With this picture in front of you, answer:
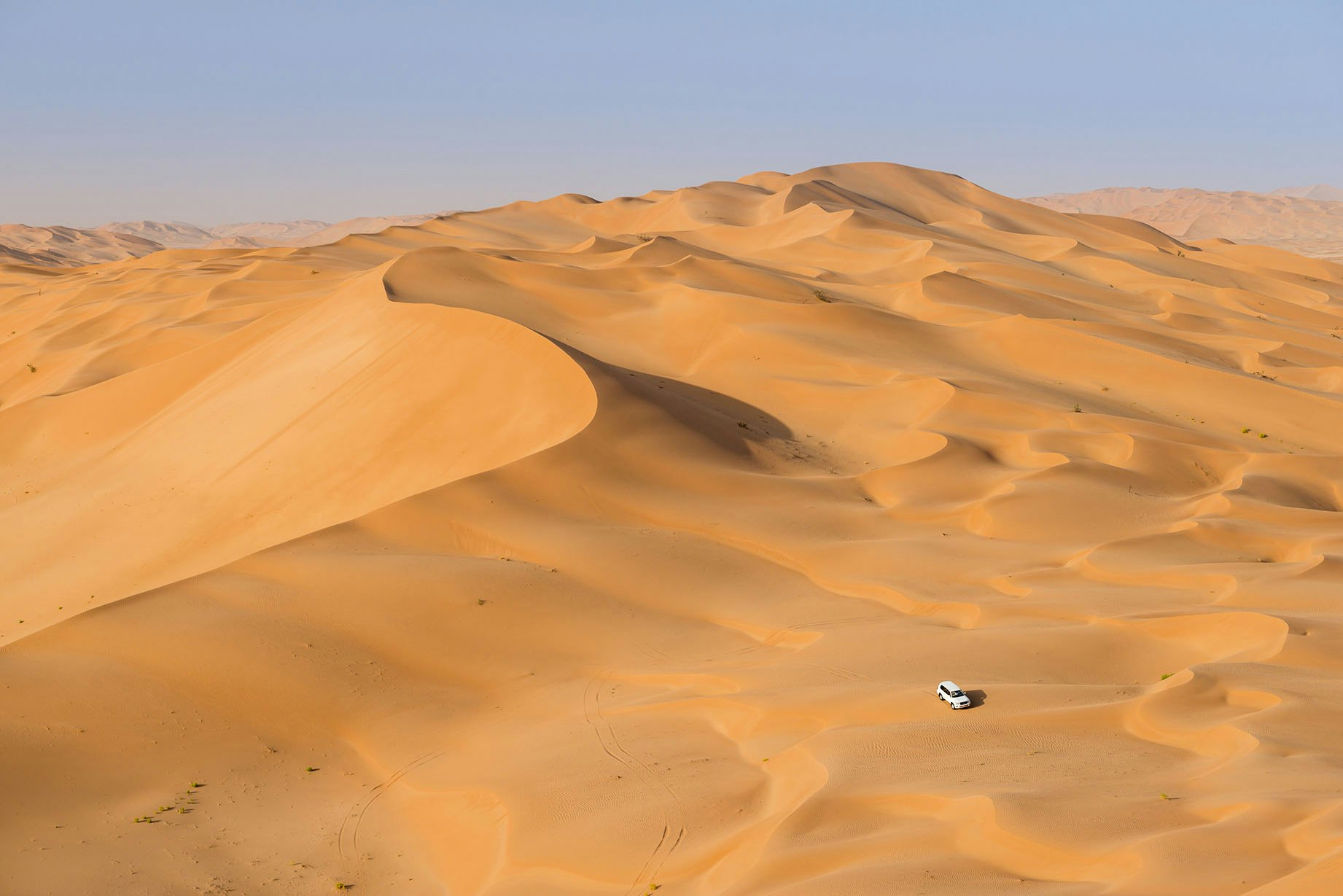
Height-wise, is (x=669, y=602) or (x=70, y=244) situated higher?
(x=669, y=602)

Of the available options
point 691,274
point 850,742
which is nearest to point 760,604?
point 850,742

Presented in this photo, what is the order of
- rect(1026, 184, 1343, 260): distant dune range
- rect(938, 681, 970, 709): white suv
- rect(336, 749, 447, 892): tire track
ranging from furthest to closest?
rect(1026, 184, 1343, 260): distant dune range < rect(938, 681, 970, 709): white suv < rect(336, 749, 447, 892): tire track

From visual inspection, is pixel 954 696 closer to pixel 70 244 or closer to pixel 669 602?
pixel 669 602

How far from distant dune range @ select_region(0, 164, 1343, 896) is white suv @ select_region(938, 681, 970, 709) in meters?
0.20

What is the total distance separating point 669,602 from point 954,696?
4728mm

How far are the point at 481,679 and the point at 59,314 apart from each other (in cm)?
3455

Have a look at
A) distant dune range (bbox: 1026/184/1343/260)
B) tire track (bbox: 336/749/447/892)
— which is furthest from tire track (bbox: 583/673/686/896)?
distant dune range (bbox: 1026/184/1343/260)

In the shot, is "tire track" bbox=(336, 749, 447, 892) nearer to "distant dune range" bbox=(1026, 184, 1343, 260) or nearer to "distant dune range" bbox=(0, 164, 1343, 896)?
"distant dune range" bbox=(0, 164, 1343, 896)

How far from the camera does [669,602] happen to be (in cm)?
1448

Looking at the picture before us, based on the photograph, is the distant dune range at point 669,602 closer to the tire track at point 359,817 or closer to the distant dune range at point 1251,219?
the tire track at point 359,817

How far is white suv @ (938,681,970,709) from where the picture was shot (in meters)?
10.4

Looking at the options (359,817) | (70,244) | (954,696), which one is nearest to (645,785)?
(359,817)

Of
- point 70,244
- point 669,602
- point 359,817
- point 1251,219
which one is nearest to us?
point 359,817

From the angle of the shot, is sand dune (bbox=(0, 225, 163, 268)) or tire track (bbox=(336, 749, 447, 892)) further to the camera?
sand dune (bbox=(0, 225, 163, 268))
